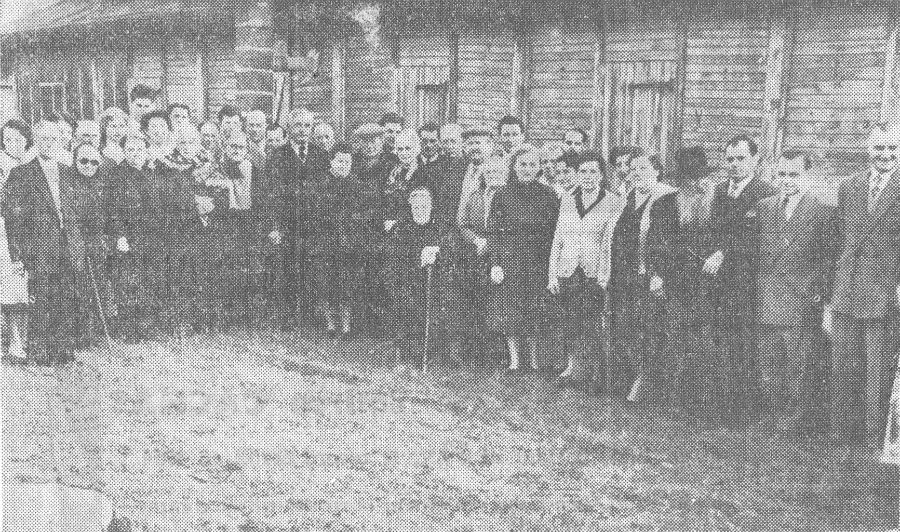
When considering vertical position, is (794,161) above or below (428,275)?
above

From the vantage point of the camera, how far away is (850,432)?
3592 mm

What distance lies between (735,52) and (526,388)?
1.57m

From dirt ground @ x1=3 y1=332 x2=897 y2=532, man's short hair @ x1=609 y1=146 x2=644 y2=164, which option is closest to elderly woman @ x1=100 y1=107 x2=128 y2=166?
dirt ground @ x1=3 y1=332 x2=897 y2=532

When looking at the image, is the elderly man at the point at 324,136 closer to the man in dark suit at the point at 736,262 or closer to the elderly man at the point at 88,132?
the elderly man at the point at 88,132

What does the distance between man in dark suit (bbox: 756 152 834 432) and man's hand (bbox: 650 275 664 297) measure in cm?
37

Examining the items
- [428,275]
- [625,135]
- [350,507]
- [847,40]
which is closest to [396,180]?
[428,275]

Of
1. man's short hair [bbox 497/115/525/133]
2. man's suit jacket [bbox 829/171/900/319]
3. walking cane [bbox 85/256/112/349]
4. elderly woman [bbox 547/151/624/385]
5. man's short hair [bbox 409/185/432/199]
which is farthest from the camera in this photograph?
man's short hair [bbox 409/185/432/199]

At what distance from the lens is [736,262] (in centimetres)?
372

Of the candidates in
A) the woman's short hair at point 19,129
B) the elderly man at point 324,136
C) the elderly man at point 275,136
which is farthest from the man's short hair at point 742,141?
the woman's short hair at point 19,129

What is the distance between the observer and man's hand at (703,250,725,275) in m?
3.73

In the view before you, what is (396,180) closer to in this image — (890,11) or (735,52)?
(735,52)

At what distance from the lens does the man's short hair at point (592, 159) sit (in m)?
3.85

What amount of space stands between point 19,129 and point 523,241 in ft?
6.37

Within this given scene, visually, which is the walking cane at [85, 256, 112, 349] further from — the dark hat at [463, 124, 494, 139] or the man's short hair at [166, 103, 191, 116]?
the dark hat at [463, 124, 494, 139]
